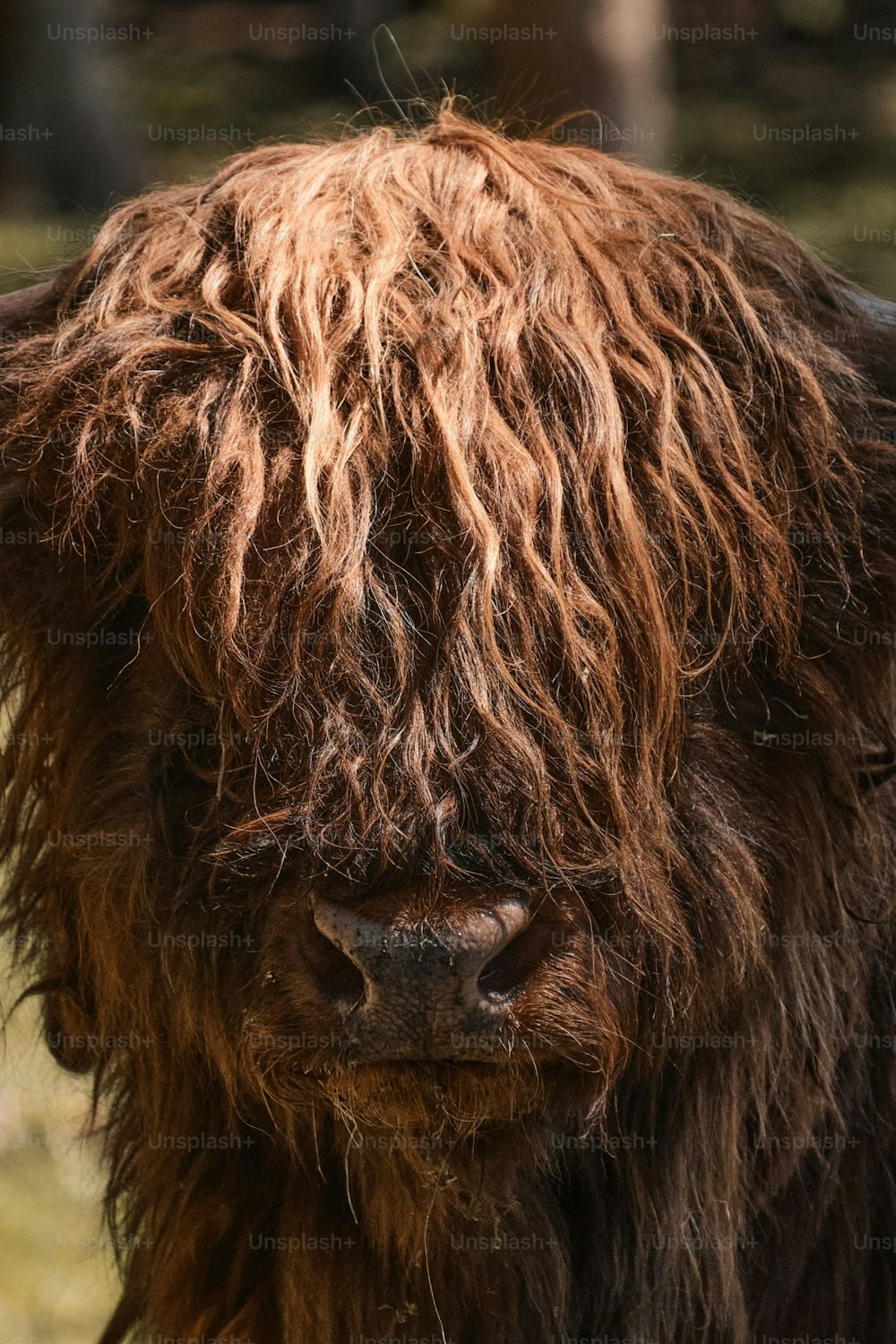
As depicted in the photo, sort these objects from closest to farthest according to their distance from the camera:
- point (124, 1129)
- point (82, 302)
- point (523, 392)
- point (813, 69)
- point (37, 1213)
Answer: point (523, 392) → point (82, 302) → point (124, 1129) → point (37, 1213) → point (813, 69)

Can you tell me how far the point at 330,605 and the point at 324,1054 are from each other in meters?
0.62

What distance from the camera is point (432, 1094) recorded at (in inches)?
89.3

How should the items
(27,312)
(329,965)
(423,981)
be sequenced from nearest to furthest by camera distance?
(423,981)
(329,965)
(27,312)

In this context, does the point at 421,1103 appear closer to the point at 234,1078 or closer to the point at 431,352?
the point at 234,1078

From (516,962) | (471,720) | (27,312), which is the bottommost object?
(516,962)

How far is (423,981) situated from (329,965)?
17 cm

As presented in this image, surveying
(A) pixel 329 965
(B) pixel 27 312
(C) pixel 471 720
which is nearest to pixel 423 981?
(A) pixel 329 965

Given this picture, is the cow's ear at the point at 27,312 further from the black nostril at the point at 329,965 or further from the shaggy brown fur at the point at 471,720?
the black nostril at the point at 329,965

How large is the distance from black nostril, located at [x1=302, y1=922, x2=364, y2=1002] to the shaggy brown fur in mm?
10

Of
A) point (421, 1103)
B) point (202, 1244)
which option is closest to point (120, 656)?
point (421, 1103)

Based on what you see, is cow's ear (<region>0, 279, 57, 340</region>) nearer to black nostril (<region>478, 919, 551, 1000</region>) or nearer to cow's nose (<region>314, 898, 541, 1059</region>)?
cow's nose (<region>314, 898, 541, 1059</region>)

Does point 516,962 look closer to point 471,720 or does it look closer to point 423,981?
point 423,981

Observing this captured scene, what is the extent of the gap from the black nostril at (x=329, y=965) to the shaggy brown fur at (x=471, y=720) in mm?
10

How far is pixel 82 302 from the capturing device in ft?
9.00
